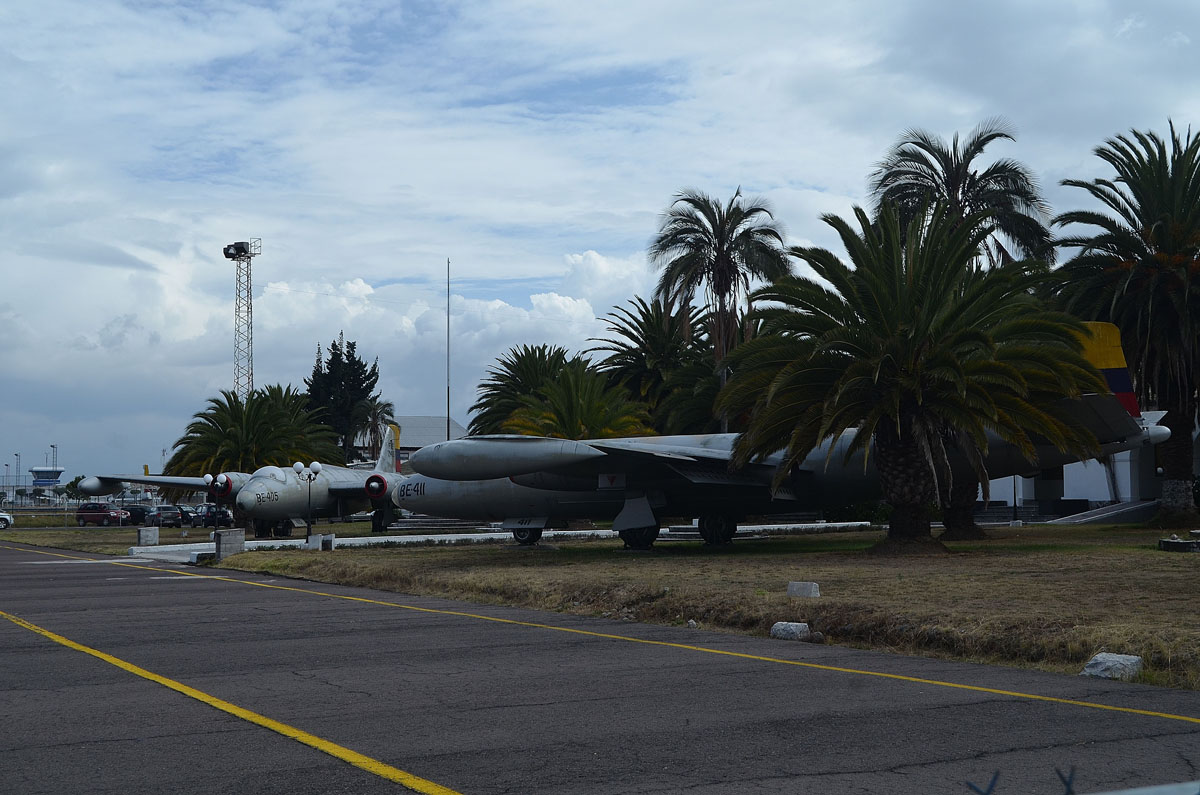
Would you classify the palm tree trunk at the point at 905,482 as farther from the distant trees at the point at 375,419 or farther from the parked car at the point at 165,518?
the distant trees at the point at 375,419

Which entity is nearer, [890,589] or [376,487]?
[890,589]

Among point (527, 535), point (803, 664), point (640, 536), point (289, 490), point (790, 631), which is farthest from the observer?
point (289, 490)

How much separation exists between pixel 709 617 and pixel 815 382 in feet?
34.9

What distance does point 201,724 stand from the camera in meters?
7.86

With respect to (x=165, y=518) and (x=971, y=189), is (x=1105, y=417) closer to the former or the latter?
(x=971, y=189)

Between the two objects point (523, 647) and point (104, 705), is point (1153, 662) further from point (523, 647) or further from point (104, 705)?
point (104, 705)

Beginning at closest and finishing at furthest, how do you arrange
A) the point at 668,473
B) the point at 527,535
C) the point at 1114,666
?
the point at 1114,666 < the point at 668,473 < the point at 527,535

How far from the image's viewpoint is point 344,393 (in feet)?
391

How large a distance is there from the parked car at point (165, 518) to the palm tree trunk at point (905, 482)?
56.6m

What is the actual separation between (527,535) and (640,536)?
6005 mm

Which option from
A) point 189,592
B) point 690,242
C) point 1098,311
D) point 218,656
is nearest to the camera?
point 218,656

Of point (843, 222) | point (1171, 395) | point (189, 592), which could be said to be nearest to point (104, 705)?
point (189, 592)

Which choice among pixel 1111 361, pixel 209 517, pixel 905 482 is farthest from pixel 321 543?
pixel 209 517

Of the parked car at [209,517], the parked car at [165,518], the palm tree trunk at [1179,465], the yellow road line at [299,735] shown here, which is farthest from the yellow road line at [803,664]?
the parked car at [165,518]
